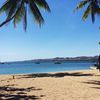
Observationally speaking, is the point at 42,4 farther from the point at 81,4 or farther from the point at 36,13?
the point at 81,4

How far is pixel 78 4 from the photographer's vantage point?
35.6m

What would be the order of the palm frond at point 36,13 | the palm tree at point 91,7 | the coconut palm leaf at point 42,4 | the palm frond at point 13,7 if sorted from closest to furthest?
the palm frond at point 13,7 → the palm frond at point 36,13 → the coconut palm leaf at point 42,4 → the palm tree at point 91,7

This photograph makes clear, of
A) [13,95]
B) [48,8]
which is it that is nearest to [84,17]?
[48,8]

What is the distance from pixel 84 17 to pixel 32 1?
12468 millimetres

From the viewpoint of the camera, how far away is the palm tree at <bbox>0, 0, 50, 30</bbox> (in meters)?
22.6

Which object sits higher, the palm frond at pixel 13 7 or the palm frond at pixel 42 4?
the palm frond at pixel 42 4

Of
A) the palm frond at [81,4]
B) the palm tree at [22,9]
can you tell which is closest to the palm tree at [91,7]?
the palm frond at [81,4]

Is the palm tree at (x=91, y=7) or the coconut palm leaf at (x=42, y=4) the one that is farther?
the palm tree at (x=91, y=7)

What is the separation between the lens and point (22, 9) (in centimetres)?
2348

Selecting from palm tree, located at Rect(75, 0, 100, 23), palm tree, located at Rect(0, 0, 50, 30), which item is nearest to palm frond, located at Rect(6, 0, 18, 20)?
palm tree, located at Rect(0, 0, 50, 30)

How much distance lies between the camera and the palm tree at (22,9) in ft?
74.2

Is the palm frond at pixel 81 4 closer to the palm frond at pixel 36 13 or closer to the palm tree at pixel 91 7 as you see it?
the palm tree at pixel 91 7

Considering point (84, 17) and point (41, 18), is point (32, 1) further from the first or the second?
point (84, 17)

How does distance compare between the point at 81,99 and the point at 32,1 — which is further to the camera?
the point at 32,1
